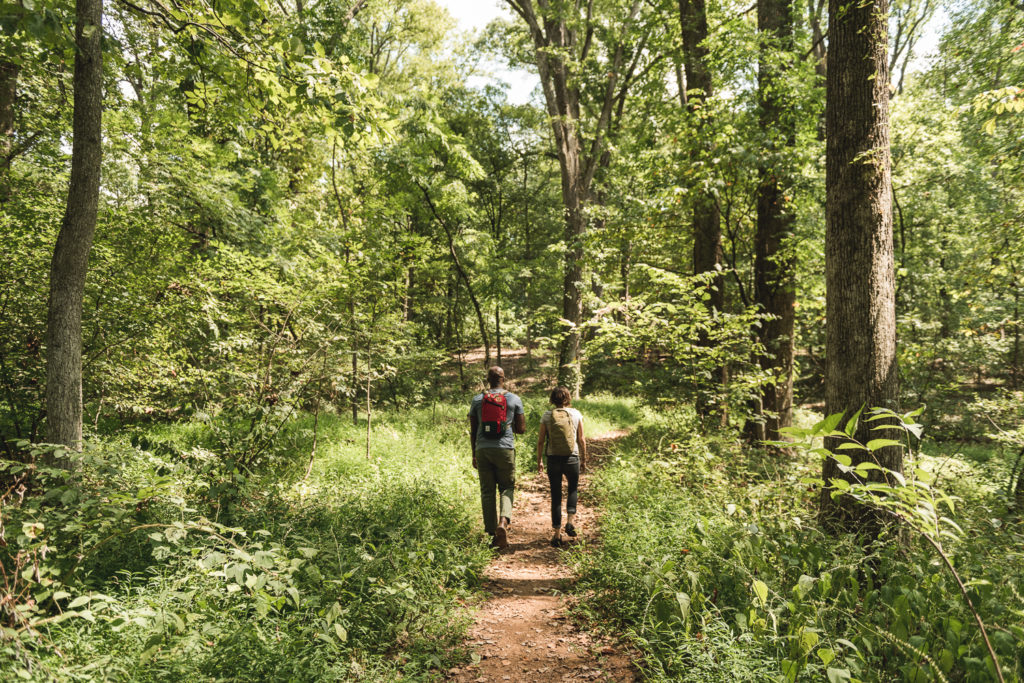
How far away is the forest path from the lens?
353 centimetres

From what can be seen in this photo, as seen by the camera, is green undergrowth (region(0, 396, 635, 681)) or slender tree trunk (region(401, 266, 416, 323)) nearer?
green undergrowth (region(0, 396, 635, 681))

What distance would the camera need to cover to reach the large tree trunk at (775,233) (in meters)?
7.41

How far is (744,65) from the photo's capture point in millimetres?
7957

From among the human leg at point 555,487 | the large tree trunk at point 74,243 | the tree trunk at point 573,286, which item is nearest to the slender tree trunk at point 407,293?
the tree trunk at point 573,286

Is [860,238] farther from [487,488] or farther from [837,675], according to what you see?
[487,488]

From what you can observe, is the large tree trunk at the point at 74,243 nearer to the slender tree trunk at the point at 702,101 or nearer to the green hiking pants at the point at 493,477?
the green hiking pants at the point at 493,477

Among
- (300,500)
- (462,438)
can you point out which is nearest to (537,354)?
(462,438)

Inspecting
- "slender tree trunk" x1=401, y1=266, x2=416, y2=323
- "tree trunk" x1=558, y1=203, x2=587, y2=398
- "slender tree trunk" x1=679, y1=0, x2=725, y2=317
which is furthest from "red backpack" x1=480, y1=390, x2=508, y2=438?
"tree trunk" x1=558, y1=203, x2=587, y2=398

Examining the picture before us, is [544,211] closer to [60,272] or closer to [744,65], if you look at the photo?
[744,65]

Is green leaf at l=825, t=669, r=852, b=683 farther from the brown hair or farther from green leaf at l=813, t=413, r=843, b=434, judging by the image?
the brown hair

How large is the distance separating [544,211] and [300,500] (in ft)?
71.9

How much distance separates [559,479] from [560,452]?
378 millimetres

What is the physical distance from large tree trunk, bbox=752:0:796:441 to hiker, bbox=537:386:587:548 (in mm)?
3633

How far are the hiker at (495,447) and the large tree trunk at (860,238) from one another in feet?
10.8
